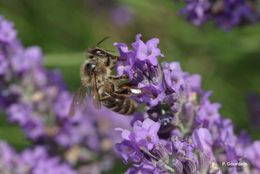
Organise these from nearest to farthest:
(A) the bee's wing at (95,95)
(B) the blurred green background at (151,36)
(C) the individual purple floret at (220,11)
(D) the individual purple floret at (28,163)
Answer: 1. (A) the bee's wing at (95,95)
2. (C) the individual purple floret at (220,11)
3. (D) the individual purple floret at (28,163)
4. (B) the blurred green background at (151,36)

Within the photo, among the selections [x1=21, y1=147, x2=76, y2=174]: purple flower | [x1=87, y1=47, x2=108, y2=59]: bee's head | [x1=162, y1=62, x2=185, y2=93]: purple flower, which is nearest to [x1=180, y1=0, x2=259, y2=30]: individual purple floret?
[x1=87, y1=47, x2=108, y2=59]: bee's head

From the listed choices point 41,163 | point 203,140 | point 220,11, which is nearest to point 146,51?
point 203,140

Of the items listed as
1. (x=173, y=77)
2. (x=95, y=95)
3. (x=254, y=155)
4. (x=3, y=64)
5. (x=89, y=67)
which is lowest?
(x=254, y=155)

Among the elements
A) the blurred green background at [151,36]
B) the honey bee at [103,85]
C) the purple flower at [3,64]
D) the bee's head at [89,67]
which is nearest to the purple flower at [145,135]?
the honey bee at [103,85]

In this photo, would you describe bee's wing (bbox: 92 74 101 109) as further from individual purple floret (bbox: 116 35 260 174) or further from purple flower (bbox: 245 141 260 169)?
purple flower (bbox: 245 141 260 169)

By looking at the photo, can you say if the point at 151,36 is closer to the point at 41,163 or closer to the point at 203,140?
the point at 41,163

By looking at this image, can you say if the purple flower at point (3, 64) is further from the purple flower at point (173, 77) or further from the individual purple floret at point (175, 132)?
the purple flower at point (173, 77)
